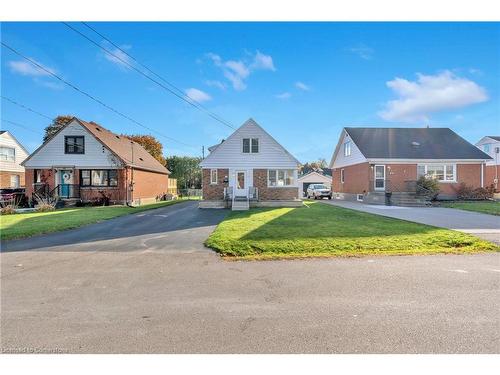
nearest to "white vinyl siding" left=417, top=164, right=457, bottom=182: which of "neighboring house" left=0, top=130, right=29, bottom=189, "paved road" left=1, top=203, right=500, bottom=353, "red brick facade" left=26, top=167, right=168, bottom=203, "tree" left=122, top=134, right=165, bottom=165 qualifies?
"paved road" left=1, top=203, right=500, bottom=353

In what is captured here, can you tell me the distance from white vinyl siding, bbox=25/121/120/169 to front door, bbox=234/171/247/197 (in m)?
11.3

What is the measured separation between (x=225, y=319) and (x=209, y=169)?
786 inches

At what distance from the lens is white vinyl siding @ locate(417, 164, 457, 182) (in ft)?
87.4

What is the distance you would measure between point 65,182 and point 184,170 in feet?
91.3

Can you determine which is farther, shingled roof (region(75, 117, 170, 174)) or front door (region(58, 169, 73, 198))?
shingled roof (region(75, 117, 170, 174))

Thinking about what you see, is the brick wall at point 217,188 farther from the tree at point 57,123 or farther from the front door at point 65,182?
the tree at point 57,123

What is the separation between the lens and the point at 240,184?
23.7 metres

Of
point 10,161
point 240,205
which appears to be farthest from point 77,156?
point 240,205

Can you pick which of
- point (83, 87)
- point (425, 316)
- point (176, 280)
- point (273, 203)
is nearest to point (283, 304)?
point (425, 316)

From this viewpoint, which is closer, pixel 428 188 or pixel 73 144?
pixel 428 188

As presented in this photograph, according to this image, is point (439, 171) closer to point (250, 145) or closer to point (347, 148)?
point (347, 148)

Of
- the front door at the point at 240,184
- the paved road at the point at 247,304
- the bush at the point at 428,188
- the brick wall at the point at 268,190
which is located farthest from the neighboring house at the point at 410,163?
the paved road at the point at 247,304

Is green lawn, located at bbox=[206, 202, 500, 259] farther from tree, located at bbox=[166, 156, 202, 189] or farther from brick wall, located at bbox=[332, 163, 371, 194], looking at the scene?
tree, located at bbox=[166, 156, 202, 189]

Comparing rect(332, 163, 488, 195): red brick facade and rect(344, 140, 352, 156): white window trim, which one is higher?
rect(344, 140, 352, 156): white window trim
